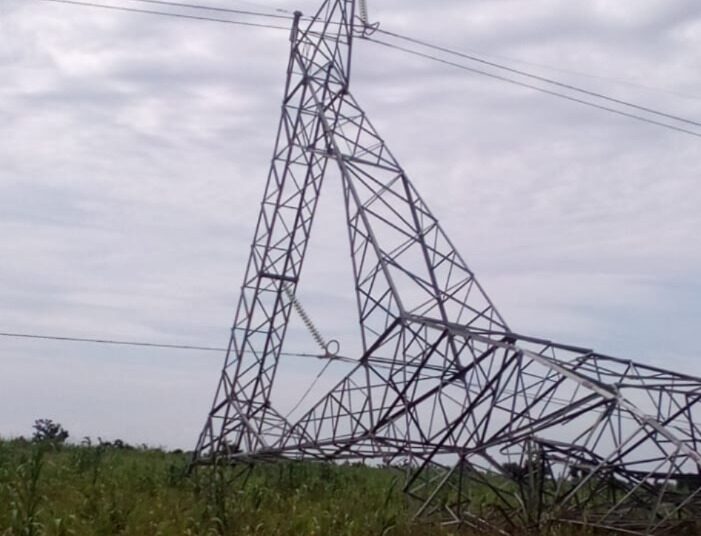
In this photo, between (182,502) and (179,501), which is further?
(179,501)

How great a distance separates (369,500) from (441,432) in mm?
3229

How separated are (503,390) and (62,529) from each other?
7.24 m

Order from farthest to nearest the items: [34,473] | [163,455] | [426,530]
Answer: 1. [163,455]
2. [426,530]
3. [34,473]

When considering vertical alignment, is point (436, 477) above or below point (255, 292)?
below

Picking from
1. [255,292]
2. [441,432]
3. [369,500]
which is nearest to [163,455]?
[255,292]

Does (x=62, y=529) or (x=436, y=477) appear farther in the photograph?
(x=436, y=477)

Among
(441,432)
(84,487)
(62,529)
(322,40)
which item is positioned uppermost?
(322,40)

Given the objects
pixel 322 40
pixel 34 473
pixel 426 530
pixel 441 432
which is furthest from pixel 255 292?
pixel 34 473

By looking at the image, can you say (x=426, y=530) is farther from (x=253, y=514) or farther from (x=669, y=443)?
(x=669, y=443)

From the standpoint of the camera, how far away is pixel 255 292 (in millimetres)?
25641

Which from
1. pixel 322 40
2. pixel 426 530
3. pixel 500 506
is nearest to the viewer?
pixel 426 530

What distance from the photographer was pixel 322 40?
992 inches

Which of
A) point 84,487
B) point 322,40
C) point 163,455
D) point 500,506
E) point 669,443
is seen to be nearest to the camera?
point 669,443

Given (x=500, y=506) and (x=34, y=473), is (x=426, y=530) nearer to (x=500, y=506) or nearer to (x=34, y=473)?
(x=500, y=506)
